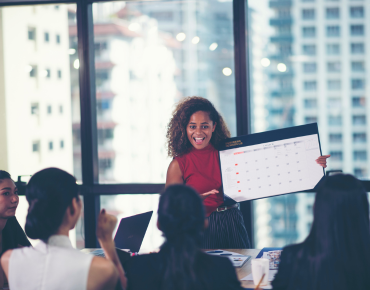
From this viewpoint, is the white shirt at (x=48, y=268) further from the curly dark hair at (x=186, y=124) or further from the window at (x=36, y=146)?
the window at (x=36, y=146)

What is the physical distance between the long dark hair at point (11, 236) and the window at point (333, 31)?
8.73ft

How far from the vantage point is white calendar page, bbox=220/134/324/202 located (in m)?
2.42

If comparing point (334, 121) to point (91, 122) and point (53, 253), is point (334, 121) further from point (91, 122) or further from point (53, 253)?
point (53, 253)

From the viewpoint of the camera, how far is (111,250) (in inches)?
60.6

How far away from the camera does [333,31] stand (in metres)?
3.09

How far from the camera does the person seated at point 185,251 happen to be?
4.02ft

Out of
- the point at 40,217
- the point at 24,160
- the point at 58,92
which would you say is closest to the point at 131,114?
the point at 58,92

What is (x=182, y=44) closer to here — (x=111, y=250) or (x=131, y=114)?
(x=131, y=114)

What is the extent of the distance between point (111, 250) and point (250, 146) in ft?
4.20

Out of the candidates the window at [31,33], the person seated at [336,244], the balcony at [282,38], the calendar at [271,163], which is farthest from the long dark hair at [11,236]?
the balcony at [282,38]

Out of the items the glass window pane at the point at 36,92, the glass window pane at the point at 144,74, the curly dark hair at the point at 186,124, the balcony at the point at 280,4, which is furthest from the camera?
the glass window pane at the point at 36,92

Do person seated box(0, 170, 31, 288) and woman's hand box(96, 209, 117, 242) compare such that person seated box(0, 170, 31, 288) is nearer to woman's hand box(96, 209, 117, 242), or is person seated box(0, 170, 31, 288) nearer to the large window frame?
woman's hand box(96, 209, 117, 242)

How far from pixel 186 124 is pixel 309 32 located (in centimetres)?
140

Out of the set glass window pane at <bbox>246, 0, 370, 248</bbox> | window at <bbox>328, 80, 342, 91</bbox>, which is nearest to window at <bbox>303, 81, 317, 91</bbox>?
glass window pane at <bbox>246, 0, 370, 248</bbox>
